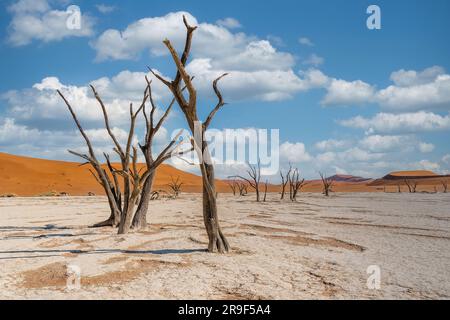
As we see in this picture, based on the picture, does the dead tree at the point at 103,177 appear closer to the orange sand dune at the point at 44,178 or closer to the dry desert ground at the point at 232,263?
the dry desert ground at the point at 232,263

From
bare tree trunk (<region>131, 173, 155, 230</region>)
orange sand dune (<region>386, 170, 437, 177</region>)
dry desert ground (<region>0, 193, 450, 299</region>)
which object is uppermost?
orange sand dune (<region>386, 170, 437, 177</region>)

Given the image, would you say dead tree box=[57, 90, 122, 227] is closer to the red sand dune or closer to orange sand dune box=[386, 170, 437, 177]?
the red sand dune

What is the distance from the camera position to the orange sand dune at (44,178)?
35.7m

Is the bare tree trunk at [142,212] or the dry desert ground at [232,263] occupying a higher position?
the bare tree trunk at [142,212]

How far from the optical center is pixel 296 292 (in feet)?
12.7

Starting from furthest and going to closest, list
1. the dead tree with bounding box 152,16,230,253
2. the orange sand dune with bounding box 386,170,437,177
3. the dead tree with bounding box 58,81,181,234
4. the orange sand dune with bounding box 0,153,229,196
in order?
the orange sand dune with bounding box 386,170,437,177 < the orange sand dune with bounding box 0,153,229,196 < the dead tree with bounding box 58,81,181,234 < the dead tree with bounding box 152,16,230,253

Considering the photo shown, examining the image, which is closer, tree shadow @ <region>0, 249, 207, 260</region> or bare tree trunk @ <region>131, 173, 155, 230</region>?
tree shadow @ <region>0, 249, 207, 260</region>

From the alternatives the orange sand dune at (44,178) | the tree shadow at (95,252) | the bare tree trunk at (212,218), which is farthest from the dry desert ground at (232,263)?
the orange sand dune at (44,178)

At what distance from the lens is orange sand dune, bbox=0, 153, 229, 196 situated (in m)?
35.7

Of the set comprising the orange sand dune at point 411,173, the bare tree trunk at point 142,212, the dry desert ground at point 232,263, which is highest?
the orange sand dune at point 411,173

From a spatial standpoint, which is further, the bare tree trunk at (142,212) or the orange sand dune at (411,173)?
the orange sand dune at (411,173)

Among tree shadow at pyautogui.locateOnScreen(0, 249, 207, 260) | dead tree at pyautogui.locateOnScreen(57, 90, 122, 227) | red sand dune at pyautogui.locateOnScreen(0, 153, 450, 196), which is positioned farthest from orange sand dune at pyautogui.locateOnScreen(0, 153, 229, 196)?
tree shadow at pyautogui.locateOnScreen(0, 249, 207, 260)

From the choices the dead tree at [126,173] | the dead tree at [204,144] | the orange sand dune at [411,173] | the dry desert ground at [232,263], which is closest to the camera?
the dry desert ground at [232,263]
